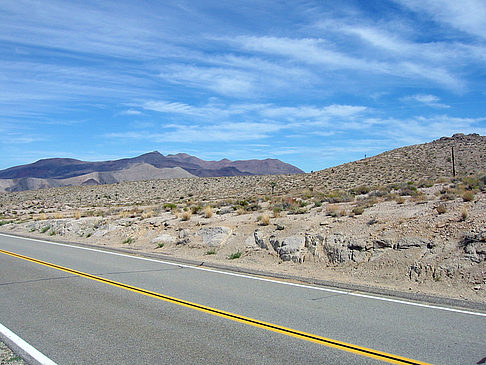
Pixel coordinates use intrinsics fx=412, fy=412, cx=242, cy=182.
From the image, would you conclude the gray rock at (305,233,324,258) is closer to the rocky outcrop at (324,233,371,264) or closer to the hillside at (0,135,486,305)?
the hillside at (0,135,486,305)

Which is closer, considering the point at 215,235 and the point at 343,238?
the point at 343,238

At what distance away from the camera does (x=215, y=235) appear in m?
17.5

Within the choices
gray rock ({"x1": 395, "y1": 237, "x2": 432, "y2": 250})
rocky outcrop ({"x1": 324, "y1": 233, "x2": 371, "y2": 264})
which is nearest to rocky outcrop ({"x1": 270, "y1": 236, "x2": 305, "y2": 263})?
rocky outcrop ({"x1": 324, "y1": 233, "x2": 371, "y2": 264})

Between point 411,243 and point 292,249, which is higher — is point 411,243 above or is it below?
above

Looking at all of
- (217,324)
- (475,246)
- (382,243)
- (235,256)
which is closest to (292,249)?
(235,256)

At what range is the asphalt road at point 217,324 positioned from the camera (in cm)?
555

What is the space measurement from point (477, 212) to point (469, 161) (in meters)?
46.8

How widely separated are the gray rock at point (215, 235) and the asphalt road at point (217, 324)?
5.92 meters

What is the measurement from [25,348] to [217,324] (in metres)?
2.88

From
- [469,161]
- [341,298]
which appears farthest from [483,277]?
[469,161]

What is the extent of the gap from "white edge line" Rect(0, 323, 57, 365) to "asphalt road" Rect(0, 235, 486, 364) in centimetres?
9

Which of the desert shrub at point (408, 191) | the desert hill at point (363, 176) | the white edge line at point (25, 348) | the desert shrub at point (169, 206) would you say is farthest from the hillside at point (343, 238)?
the desert hill at point (363, 176)

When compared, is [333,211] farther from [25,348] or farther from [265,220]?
[25,348]

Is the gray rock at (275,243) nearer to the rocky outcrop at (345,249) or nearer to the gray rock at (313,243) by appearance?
the gray rock at (313,243)
